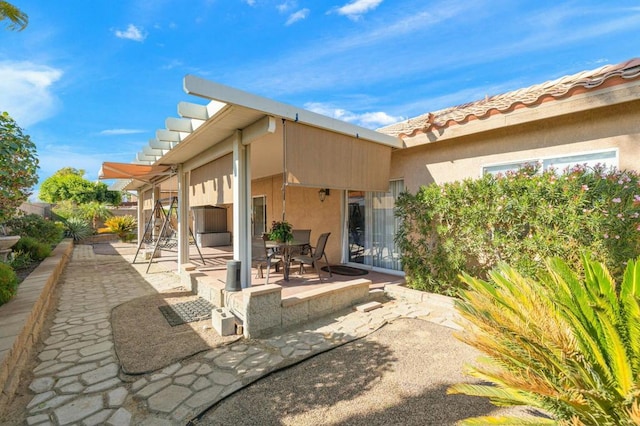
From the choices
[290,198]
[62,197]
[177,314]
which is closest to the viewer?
[177,314]

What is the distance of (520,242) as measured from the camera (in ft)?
17.4

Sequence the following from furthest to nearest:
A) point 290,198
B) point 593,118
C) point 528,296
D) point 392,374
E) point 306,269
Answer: point 290,198, point 306,269, point 593,118, point 392,374, point 528,296

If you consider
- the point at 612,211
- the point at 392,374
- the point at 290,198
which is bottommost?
the point at 392,374

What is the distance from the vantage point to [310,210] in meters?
10.8

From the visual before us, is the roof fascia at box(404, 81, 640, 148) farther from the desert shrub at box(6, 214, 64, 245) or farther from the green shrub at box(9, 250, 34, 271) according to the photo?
the desert shrub at box(6, 214, 64, 245)

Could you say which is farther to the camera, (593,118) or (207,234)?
(207,234)

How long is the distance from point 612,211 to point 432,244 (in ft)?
9.88

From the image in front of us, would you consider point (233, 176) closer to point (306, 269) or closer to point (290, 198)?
point (306, 269)

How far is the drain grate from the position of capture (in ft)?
18.8

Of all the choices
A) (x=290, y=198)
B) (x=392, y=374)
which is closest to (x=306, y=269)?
(x=290, y=198)

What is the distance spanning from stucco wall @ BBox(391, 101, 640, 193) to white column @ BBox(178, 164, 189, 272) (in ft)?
22.3

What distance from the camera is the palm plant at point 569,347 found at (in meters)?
1.96

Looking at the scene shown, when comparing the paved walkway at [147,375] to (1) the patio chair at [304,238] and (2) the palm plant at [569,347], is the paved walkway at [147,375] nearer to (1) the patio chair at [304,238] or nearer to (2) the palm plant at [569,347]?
(2) the palm plant at [569,347]

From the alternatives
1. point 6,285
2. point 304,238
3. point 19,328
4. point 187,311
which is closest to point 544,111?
point 304,238
